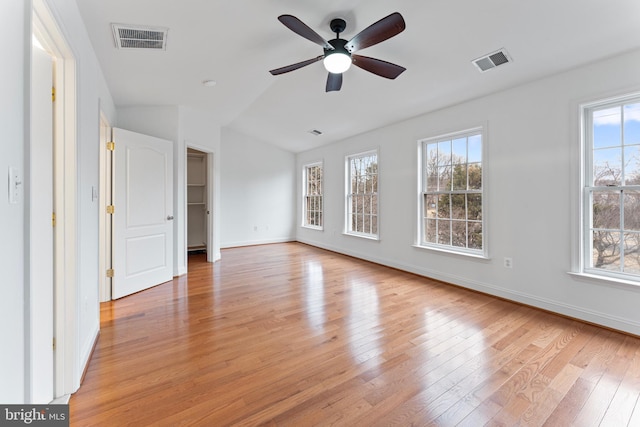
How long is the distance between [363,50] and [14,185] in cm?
301

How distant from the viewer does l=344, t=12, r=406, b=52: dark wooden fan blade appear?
1950 mm

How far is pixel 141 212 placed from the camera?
3633 mm

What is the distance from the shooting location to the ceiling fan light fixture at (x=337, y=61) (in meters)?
2.41

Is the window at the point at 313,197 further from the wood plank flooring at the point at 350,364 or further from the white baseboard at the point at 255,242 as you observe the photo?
the wood plank flooring at the point at 350,364

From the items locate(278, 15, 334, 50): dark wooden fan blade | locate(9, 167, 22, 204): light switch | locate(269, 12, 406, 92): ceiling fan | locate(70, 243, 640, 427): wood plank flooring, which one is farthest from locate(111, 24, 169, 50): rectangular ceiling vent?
locate(70, 243, 640, 427): wood plank flooring

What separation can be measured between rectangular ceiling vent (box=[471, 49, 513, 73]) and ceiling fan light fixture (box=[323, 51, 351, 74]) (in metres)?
1.46

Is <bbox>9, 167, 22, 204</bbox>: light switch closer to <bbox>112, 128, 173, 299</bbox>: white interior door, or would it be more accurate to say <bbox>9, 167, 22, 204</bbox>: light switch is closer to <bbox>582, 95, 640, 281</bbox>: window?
<bbox>112, 128, 173, 299</bbox>: white interior door

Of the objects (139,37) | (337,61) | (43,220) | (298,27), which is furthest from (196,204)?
(298,27)

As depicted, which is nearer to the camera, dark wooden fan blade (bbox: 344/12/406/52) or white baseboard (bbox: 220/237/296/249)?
dark wooden fan blade (bbox: 344/12/406/52)

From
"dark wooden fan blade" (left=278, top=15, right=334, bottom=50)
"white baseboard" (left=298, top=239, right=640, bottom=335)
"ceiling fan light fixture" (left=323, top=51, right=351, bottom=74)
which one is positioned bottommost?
"white baseboard" (left=298, top=239, right=640, bottom=335)

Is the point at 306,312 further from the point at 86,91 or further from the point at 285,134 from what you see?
the point at 285,134

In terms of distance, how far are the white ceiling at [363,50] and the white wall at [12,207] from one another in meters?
1.36

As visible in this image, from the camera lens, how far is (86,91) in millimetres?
2141

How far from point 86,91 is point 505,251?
4404 millimetres
